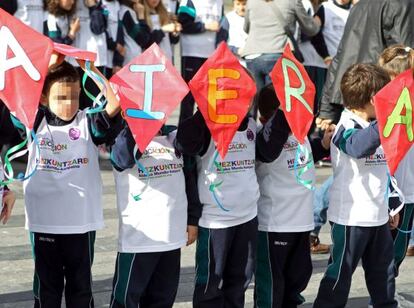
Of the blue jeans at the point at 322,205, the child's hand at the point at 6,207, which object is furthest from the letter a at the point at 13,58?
the blue jeans at the point at 322,205

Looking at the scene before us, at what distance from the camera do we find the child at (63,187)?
4.64 meters

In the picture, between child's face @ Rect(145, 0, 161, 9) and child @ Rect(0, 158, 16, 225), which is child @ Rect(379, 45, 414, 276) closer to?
child @ Rect(0, 158, 16, 225)

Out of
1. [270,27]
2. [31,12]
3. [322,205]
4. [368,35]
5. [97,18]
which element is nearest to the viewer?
[322,205]

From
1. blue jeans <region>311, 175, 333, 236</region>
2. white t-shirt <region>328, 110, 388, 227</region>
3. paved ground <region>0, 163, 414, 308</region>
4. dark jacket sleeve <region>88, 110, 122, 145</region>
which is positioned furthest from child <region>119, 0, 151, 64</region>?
dark jacket sleeve <region>88, 110, 122, 145</region>

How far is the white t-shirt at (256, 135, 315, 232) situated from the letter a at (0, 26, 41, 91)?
1.36m

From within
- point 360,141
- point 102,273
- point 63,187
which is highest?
point 360,141

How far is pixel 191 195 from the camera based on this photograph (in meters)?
4.86

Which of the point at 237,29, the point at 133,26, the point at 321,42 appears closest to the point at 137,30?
the point at 133,26

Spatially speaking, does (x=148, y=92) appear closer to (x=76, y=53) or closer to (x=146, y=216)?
(x=76, y=53)

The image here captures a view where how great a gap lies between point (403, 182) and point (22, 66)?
227 centimetres

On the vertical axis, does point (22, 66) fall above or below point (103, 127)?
above

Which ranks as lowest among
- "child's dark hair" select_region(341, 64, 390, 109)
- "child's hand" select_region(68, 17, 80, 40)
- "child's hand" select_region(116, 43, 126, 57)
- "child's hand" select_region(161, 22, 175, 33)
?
"child's hand" select_region(116, 43, 126, 57)

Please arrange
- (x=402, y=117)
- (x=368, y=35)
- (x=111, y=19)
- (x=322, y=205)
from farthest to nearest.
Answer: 1. (x=111, y=19)
2. (x=368, y=35)
3. (x=322, y=205)
4. (x=402, y=117)

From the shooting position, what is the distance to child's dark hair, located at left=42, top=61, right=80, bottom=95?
15.3ft
